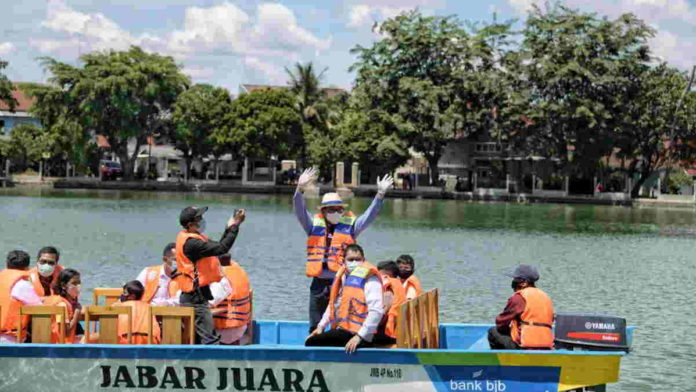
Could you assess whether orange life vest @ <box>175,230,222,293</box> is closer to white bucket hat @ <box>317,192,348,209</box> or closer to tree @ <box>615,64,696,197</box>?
white bucket hat @ <box>317,192,348,209</box>

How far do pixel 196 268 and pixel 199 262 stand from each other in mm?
115

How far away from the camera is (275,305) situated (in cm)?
2262

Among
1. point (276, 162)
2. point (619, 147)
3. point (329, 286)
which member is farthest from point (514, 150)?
point (329, 286)

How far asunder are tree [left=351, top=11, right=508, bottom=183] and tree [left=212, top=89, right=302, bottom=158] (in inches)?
258

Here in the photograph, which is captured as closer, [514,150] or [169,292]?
[169,292]

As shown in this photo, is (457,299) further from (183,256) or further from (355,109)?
(355,109)

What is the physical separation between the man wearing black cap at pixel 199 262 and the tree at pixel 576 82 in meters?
66.0

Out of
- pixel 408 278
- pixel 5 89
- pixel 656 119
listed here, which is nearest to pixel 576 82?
pixel 656 119

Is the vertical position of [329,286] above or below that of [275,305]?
above

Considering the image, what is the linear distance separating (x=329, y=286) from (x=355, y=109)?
239 feet

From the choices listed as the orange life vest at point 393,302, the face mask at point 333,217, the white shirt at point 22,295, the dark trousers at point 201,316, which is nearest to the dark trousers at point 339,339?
the orange life vest at point 393,302

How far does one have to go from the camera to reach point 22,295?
11.8 m

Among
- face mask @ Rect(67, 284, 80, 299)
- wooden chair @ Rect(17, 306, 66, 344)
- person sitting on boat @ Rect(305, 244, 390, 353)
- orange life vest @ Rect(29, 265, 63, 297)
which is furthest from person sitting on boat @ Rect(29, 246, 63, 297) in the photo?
person sitting on boat @ Rect(305, 244, 390, 353)

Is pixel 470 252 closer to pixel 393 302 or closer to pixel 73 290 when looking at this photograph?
pixel 393 302
